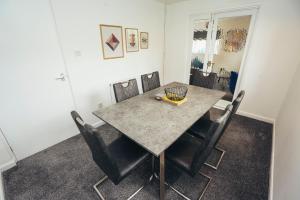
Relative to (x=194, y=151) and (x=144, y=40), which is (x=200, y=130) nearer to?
(x=194, y=151)

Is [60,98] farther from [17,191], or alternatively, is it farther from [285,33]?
[285,33]

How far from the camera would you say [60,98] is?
2176 mm

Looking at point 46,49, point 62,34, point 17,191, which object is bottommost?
point 17,191

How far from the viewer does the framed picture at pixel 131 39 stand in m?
2.89

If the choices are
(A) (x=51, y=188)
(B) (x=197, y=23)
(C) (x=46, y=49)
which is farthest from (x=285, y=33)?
(A) (x=51, y=188)

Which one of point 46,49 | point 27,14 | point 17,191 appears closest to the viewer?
point 17,191

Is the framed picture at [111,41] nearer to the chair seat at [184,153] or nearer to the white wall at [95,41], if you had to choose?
the white wall at [95,41]

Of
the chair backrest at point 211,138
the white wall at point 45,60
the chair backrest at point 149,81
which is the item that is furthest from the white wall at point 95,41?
the chair backrest at point 211,138

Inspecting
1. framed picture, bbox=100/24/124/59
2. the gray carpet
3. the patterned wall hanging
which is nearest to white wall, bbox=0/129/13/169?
the gray carpet

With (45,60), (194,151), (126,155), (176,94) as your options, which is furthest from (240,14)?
(45,60)

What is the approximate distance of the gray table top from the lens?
1.19m

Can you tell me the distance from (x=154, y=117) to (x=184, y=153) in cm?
47

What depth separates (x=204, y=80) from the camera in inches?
103

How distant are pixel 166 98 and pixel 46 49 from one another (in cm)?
177
